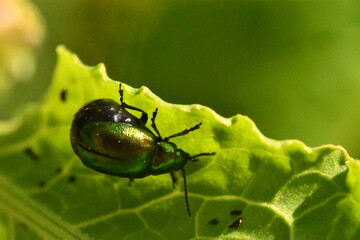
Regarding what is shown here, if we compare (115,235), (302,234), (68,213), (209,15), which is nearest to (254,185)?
(302,234)

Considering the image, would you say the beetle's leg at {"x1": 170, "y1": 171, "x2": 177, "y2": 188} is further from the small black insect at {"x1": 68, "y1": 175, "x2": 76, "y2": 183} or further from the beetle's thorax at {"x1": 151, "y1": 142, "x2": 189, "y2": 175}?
the small black insect at {"x1": 68, "y1": 175, "x2": 76, "y2": 183}

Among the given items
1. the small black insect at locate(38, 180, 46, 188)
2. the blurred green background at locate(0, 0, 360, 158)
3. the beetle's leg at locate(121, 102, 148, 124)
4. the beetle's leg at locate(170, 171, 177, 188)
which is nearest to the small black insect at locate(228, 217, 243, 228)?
A: the beetle's leg at locate(170, 171, 177, 188)

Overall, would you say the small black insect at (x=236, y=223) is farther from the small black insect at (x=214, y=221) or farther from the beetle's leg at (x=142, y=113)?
the beetle's leg at (x=142, y=113)

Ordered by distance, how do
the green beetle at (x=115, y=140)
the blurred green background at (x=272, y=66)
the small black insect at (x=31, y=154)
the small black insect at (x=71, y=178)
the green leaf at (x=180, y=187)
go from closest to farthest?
the green leaf at (x=180, y=187)
the green beetle at (x=115, y=140)
the small black insect at (x=71, y=178)
the small black insect at (x=31, y=154)
the blurred green background at (x=272, y=66)

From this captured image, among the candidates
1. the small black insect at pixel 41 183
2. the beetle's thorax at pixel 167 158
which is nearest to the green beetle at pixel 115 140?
the beetle's thorax at pixel 167 158

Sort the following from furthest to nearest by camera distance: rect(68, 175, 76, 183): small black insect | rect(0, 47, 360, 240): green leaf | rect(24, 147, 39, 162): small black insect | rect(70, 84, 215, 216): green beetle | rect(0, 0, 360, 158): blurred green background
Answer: rect(0, 0, 360, 158): blurred green background → rect(24, 147, 39, 162): small black insect → rect(68, 175, 76, 183): small black insect → rect(70, 84, 215, 216): green beetle → rect(0, 47, 360, 240): green leaf

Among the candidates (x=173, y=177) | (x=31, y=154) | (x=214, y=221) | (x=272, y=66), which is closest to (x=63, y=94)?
(x=31, y=154)

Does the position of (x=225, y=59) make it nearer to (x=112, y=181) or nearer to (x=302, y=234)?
(x=112, y=181)
